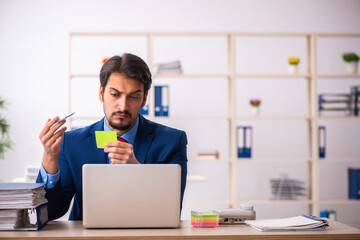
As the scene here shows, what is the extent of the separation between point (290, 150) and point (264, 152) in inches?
12.3

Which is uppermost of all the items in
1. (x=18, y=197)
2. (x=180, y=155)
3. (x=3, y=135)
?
(x=3, y=135)

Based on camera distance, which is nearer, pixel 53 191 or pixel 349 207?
pixel 53 191

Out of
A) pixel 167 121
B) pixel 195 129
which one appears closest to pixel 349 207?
pixel 195 129

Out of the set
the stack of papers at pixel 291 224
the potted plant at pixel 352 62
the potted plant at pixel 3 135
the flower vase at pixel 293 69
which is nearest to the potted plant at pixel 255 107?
the flower vase at pixel 293 69

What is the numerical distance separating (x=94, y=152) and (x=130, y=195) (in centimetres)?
53

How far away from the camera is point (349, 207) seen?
5.32 m

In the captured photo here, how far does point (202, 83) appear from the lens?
5180 mm

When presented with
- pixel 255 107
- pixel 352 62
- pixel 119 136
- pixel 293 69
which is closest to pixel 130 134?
pixel 119 136

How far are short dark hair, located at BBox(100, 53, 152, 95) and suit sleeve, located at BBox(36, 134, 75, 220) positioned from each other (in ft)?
1.26

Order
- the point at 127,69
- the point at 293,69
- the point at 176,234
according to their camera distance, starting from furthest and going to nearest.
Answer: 1. the point at 293,69
2. the point at 127,69
3. the point at 176,234

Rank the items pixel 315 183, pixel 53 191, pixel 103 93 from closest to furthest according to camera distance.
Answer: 1. pixel 53 191
2. pixel 103 93
3. pixel 315 183

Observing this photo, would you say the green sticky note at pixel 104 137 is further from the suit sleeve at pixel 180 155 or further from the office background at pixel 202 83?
the office background at pixel 202 83

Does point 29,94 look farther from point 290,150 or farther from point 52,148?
point 52,148

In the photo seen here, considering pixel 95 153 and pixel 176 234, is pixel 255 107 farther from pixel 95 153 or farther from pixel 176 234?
pixel 176 234
